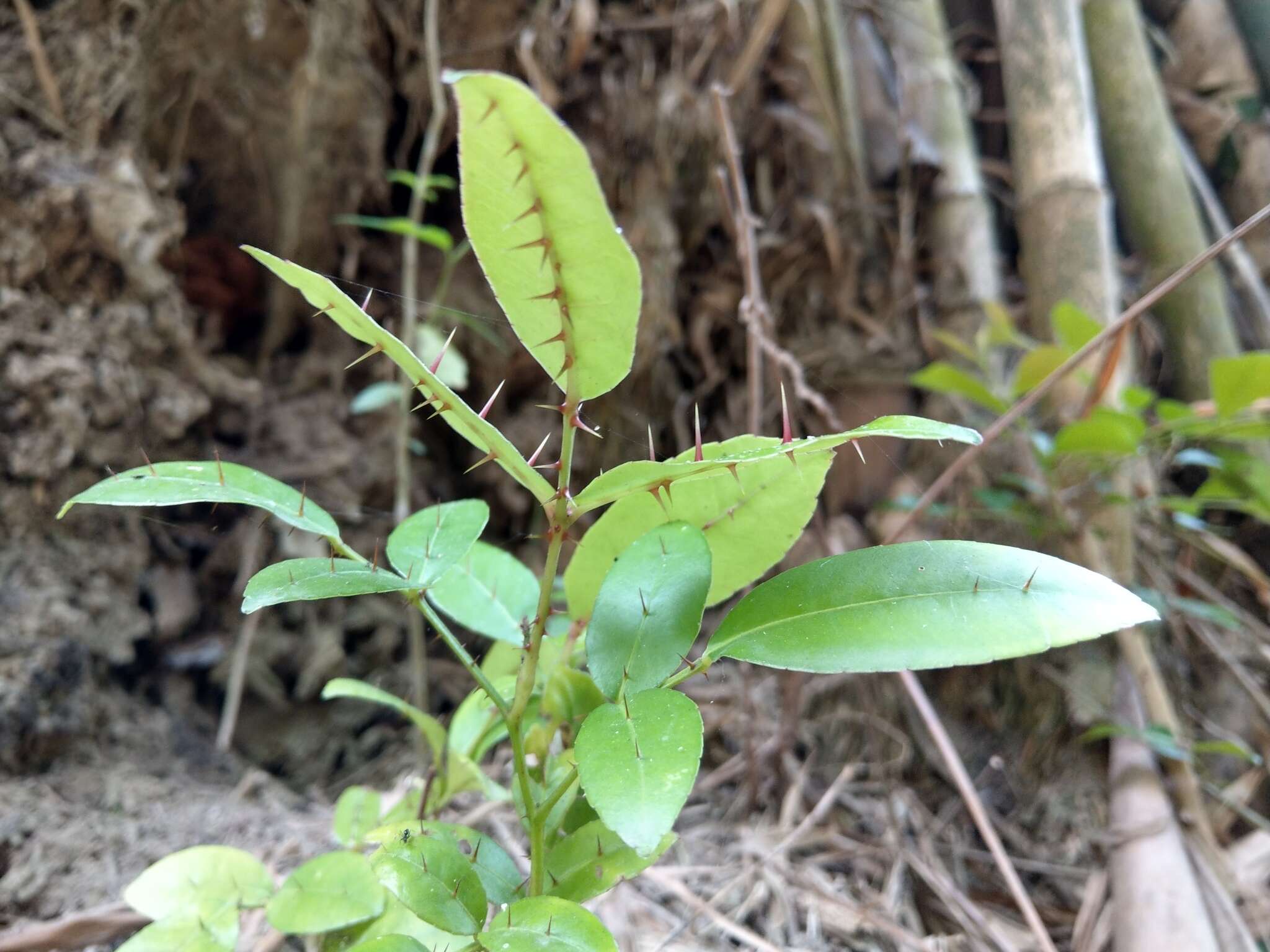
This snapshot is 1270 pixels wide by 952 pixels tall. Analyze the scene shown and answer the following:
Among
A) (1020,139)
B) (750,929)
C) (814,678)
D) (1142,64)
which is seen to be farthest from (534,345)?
(1142,64)

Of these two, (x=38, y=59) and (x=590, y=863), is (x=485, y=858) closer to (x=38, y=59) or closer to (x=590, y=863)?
(x=590, y=863)

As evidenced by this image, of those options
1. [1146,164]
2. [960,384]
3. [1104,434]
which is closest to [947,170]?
[1146,164]

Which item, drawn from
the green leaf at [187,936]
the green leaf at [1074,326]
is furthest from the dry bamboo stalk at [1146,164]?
the green leaf at [187,936]

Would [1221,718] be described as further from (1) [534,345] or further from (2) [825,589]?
(1) [534,345]

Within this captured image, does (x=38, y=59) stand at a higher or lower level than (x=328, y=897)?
higher

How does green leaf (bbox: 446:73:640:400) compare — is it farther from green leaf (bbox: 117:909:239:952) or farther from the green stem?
green leaf (bbox: 117:909:239:952)

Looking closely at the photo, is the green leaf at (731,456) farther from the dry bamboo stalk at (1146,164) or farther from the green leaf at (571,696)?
the dry bamboo stalk at (1146,164)
